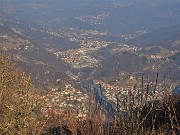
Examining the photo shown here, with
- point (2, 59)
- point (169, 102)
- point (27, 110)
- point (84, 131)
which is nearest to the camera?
point (169, 102)

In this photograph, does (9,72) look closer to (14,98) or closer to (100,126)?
(14,98)

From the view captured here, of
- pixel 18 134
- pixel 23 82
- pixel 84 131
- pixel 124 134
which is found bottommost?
pixel 18 134

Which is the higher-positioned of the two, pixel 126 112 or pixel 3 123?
pixel 126 112

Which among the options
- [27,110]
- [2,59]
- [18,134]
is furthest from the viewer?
[2,59]

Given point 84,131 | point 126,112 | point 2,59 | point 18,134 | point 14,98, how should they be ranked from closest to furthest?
point 126,112 → point 84,131 → point 18,134 → point 14,98 → point 2,59

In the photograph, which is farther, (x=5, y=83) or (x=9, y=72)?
(x=9, y=72)

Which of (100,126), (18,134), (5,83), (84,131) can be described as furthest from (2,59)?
(100,126)

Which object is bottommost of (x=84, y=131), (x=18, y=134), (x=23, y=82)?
(x=18, y=134)

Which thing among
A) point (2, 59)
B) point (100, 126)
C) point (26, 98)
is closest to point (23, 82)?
point (26, 98)

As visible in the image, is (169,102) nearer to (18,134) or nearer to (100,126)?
(100,126)
